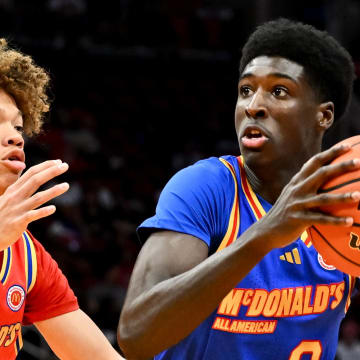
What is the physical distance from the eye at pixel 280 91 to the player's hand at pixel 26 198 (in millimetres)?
906

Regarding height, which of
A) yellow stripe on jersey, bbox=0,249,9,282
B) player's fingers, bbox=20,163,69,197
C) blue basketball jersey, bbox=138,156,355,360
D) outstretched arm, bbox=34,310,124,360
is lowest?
outstretched arm, bbox=34,310,124,360

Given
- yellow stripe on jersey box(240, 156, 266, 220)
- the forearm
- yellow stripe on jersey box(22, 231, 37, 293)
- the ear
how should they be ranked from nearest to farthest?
the forearm → yellow stripe on jersey box(240, 156, 266, 220) → the ear → yellow stripe on jersey box(22, 231, 37, 293)

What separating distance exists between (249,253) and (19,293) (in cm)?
148

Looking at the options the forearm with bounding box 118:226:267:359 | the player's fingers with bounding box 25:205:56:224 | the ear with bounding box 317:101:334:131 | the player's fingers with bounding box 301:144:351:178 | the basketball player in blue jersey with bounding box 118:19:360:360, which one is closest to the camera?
the player's fingers with bounding box 301:144:351:178

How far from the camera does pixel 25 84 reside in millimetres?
3449

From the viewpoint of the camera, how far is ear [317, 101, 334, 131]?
117 inches

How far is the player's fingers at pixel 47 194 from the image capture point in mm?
2379

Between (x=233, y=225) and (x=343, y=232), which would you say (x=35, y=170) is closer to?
(x=233, y=225)

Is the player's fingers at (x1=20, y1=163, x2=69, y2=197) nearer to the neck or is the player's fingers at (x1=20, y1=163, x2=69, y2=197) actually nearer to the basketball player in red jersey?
the basketball player in red jersey

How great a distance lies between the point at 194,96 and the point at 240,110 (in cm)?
1124

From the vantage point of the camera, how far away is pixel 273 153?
109 inches

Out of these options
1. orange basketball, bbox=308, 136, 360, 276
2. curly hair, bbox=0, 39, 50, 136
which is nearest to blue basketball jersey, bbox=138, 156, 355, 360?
orange basketball, bbox=308, 136, 360, 276

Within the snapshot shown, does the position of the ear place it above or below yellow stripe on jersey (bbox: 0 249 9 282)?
above

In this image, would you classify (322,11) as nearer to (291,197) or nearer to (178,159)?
(178,159)
